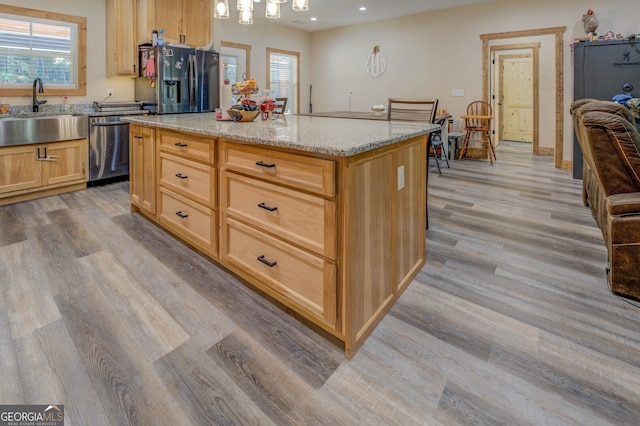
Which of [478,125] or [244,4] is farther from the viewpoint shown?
[478,125]

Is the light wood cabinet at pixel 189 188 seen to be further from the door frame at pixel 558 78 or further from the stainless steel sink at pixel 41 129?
the door frame at pixel 558 78

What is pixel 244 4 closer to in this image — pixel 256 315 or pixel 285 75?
pixel 256 315

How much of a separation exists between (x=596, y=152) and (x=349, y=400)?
2009 millimetres

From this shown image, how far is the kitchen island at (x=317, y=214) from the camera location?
5.03ft

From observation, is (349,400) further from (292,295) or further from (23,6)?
(23,6)

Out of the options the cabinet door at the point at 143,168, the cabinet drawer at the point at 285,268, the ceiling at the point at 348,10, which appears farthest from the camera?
the ceiling at the point at 348,10

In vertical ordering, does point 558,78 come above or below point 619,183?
above

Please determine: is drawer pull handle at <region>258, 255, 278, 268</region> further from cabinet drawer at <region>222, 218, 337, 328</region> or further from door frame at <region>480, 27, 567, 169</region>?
door frame at <region>480, 27, 567, 169</region>

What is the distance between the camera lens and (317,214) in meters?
1.58

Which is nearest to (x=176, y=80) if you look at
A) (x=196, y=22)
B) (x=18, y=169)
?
(x=196, y=22)

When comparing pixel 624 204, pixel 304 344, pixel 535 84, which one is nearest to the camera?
pixel 304 344

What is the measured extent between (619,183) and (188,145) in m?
2.65

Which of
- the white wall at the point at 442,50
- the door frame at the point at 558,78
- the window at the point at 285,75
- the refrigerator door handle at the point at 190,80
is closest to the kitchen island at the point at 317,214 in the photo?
the refrigerator door handle at the point at 190,80

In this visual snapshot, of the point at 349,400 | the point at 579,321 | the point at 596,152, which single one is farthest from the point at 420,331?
the point at 596,152
